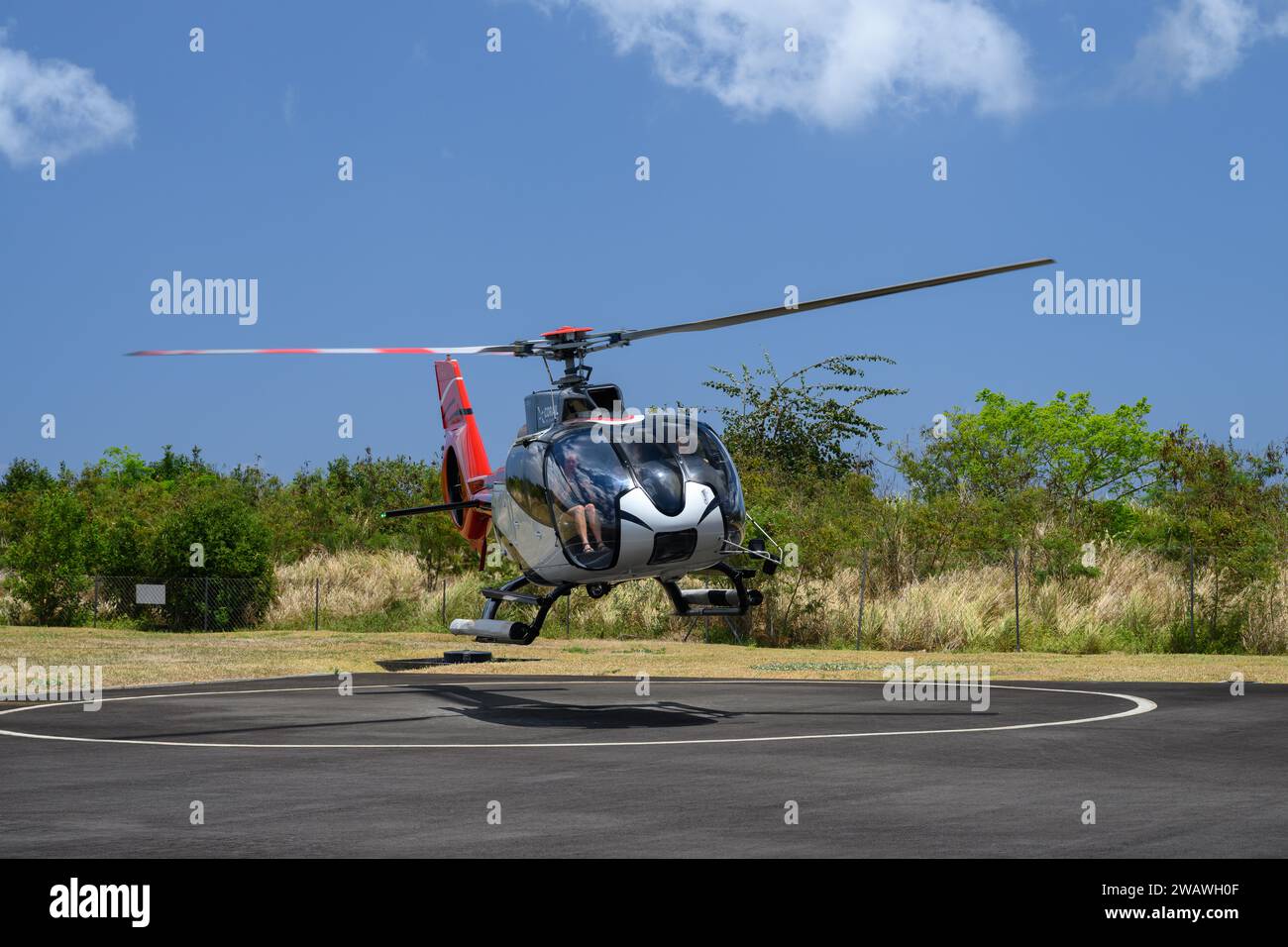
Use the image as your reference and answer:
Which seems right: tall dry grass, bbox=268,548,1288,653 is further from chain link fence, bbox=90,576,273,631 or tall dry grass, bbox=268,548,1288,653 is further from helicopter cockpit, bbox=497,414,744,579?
helicopter cockpit, bbox=497,414,744,579

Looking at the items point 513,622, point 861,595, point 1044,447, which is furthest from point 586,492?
point 1044,447

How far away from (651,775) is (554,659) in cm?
1899

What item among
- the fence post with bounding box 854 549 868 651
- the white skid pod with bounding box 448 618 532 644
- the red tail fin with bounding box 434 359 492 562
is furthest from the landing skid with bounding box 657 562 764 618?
the fence post with bounding box 854 549 868 651

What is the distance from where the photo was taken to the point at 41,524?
47344 millimetres

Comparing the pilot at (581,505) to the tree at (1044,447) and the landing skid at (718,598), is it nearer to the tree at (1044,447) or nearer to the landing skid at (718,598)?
the landing skid at (718,598)

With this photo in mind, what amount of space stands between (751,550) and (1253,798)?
345 inches

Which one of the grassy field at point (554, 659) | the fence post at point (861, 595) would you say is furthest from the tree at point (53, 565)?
the fence post at point (861, 595)

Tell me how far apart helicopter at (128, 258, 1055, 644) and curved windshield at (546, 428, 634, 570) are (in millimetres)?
18

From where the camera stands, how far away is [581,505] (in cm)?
1888

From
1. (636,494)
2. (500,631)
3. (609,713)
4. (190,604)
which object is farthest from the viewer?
(190,604)

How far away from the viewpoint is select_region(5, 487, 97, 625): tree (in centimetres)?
4709

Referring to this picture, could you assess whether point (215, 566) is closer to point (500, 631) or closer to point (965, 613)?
point (965, 613)

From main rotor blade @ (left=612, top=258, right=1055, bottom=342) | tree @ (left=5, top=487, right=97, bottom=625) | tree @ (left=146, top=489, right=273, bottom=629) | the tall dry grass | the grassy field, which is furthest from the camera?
tree @ (left=5, top=487, right=97, bottom=625)
